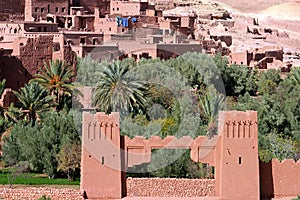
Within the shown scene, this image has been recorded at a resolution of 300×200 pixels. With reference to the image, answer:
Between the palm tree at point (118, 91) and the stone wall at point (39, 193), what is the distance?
730 cm

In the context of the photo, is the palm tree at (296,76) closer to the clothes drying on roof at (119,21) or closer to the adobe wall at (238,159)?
the clothes drying on roof at (119,21)

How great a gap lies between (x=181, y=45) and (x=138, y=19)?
13.6 ft

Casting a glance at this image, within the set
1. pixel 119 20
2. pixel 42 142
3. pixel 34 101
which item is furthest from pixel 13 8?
pixel 42 142

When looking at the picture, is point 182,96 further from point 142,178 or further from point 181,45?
point 142,178

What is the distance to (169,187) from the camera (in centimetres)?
2506

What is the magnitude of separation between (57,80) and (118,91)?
2694mm

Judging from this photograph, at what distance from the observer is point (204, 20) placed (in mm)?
52781

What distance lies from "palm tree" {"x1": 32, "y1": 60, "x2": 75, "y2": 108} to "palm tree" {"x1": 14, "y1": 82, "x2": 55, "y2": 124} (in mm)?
877

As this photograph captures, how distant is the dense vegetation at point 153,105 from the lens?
28625 mm

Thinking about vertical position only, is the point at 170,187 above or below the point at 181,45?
below

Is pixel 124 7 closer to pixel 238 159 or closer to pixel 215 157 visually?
pixel 215 157

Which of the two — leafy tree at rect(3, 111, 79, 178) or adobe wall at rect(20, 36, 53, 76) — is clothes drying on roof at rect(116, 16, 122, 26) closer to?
adobe wall at rect(20, 36, 53, 76)

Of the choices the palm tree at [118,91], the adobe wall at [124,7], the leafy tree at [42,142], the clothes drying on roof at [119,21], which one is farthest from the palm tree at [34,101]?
the adobe wall at [124,7]

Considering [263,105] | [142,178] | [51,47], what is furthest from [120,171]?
[51,47]
